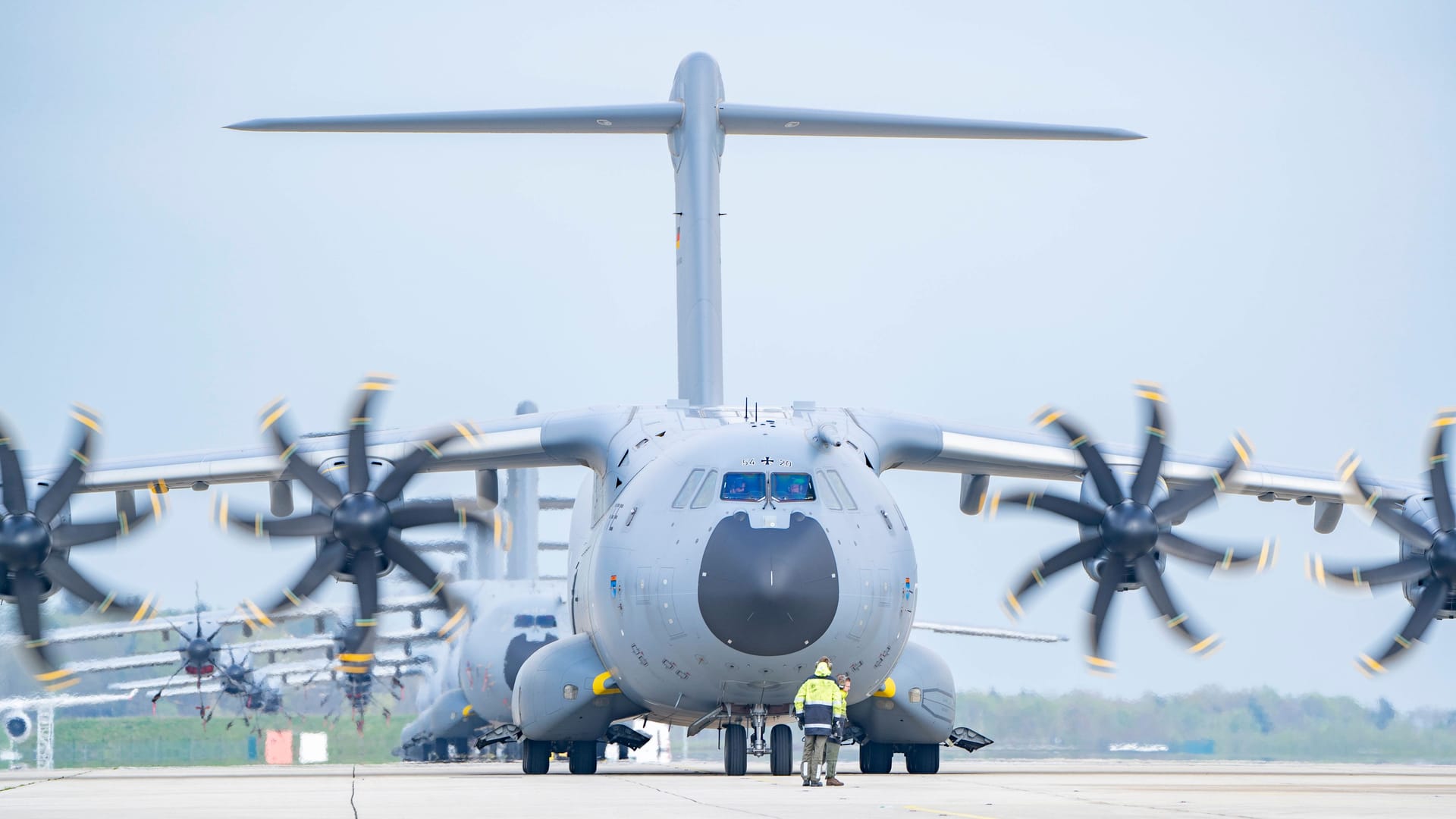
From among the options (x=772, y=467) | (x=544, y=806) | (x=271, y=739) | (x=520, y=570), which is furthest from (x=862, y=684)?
(x=271, y=739)

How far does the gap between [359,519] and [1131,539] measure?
24.0ft

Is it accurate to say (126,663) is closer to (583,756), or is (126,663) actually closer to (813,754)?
(583,756)

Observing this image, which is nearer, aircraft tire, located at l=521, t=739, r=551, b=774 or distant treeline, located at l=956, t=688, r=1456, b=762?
aircraft tire, located at l=521, t=739, r=551, b=774

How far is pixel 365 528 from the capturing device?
17.7 metres

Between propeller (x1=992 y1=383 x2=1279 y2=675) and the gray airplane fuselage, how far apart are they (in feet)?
6.55

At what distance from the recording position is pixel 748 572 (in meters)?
15.3

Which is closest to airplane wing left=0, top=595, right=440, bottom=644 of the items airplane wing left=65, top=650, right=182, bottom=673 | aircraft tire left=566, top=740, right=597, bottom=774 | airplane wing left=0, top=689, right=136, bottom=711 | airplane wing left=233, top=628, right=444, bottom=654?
airplane wing left=65, top=650, right=182, bottom=673

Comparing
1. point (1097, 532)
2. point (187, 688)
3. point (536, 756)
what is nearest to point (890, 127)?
point (1097, 532)

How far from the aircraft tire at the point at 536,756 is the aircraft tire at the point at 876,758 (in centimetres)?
312

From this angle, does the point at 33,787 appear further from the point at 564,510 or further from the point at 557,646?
the point at 564,510

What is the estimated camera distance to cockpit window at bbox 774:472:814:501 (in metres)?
16.1

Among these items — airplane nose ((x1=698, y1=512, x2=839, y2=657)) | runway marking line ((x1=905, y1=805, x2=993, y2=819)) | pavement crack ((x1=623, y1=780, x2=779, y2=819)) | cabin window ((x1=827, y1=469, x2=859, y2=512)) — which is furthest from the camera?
cabin window ((x1=827, y1=469, x2=859, y2=512))

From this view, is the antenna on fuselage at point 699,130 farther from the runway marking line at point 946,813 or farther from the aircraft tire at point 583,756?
the runway marking line at point 946,813

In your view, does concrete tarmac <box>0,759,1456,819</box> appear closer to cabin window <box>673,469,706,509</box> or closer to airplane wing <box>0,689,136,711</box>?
cabin window <box>673,469,706,509</box>
